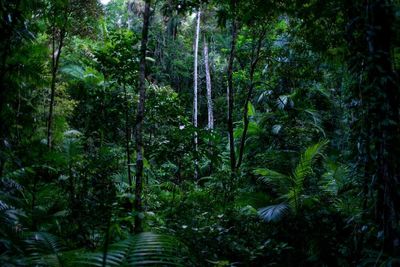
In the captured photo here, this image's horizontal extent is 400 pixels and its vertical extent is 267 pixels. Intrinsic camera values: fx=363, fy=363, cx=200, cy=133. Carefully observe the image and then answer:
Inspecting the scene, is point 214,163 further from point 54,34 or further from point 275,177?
point 54,34

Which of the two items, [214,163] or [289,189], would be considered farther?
[214,163]

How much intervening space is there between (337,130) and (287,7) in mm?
9317

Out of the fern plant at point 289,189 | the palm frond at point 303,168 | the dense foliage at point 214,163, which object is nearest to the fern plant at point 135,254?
the dense foliage at point 214,163

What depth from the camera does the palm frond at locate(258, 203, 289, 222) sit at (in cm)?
495

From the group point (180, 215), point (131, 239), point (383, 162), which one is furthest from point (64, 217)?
point (383, 162)

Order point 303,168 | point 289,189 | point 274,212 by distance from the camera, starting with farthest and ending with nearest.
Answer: point 289,189 < point 303,168 < point 274,212

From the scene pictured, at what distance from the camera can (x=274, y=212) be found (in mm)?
5062

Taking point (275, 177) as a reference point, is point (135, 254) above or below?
below

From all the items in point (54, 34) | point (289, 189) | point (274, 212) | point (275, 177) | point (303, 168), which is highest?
point (54, 34)

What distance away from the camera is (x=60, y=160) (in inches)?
187

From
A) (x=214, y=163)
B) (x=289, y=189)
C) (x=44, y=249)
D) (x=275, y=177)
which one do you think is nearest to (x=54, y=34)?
(x=214, y=163)

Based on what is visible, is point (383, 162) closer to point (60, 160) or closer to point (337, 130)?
point (60, 160)

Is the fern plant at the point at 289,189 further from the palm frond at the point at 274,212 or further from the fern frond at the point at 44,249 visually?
the fern frond at the point at 44,249

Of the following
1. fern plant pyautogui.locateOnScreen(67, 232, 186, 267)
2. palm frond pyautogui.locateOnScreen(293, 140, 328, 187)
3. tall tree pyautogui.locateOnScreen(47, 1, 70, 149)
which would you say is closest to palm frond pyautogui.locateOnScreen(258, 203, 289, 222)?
palm frond pyautogui.locateOnScreen(293, 140, 328, 187)
